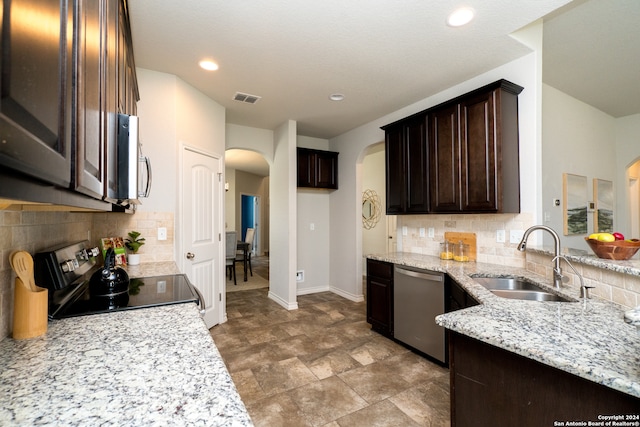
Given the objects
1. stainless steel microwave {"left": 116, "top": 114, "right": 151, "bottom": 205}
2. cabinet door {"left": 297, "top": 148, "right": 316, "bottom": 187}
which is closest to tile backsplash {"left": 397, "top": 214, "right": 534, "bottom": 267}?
cabinet door {"left": 297, "top": 148, "right": 316, "bottom": 187}

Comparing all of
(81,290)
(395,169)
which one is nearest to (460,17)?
(395,169)

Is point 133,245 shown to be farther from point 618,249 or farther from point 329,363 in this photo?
point 618,249

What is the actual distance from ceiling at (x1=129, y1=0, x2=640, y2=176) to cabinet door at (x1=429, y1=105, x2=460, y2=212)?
0.45 m

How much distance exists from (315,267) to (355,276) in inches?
31.6

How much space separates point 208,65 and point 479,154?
8.38 feet

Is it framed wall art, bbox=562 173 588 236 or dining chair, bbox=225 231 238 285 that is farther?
dining chair, bbox=225 231 238 285

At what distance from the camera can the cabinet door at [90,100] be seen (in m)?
0.51

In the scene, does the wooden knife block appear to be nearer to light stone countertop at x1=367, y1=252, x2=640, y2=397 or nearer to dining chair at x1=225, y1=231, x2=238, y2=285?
light stone countertop at x1=367, y1=252, x2=640, y2=397

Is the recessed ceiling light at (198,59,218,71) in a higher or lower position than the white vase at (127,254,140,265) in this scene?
higher

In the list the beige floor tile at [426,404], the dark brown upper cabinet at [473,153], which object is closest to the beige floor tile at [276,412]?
the beige floor tile at [426,404]

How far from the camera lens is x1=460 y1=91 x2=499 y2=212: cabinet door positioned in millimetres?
2449

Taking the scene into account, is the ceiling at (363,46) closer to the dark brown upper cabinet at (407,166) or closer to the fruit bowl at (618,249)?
the dark brown upper cabinet at (407,166)

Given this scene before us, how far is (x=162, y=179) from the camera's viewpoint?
275 cm

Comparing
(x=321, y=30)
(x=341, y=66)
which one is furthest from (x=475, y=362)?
(x=341, y=66)
